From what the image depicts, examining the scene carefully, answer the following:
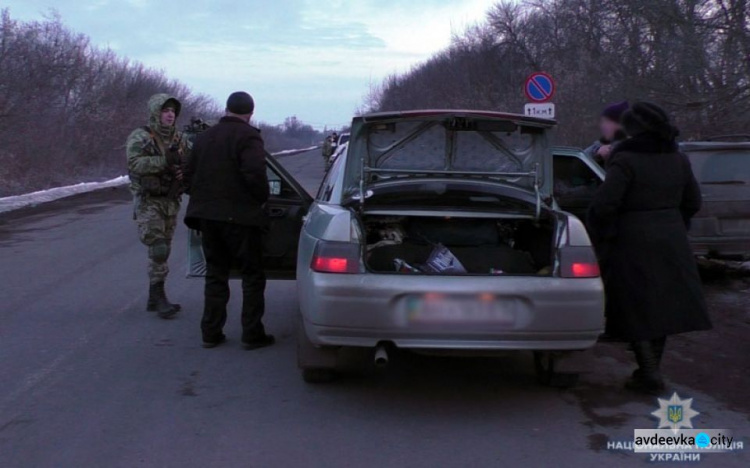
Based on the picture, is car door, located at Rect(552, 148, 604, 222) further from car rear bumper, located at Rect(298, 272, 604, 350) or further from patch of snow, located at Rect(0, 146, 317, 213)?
patch of snow, located at Rect(0, 146, 317, 213)

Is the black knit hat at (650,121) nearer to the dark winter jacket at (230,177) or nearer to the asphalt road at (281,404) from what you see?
the asphalt road at (281,404)

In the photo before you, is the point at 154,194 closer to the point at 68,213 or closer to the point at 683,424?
the point at 683,424

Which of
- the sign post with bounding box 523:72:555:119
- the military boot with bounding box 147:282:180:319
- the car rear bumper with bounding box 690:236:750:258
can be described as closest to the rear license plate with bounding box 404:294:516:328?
the military boot with bounding box 147:282:180:319

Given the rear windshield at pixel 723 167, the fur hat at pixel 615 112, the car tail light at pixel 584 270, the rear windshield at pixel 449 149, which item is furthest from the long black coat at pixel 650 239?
the rear windshield at pixel 723 167

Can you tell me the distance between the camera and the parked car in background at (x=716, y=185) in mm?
8328

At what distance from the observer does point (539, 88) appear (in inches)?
633

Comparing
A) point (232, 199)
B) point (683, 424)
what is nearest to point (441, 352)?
point (683, 424)

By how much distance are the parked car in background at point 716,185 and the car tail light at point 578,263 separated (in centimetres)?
337

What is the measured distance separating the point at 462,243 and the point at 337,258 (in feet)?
4.79

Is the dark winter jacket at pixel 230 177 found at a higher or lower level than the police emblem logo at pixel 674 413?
higher

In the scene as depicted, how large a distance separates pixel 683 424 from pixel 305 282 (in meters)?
2.36

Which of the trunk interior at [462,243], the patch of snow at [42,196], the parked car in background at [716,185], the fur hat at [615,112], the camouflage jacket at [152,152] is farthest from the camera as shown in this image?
the patch of snow at [42,196]

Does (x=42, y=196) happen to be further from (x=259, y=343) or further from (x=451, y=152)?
(x=451, y=152)

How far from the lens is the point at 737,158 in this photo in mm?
8906
